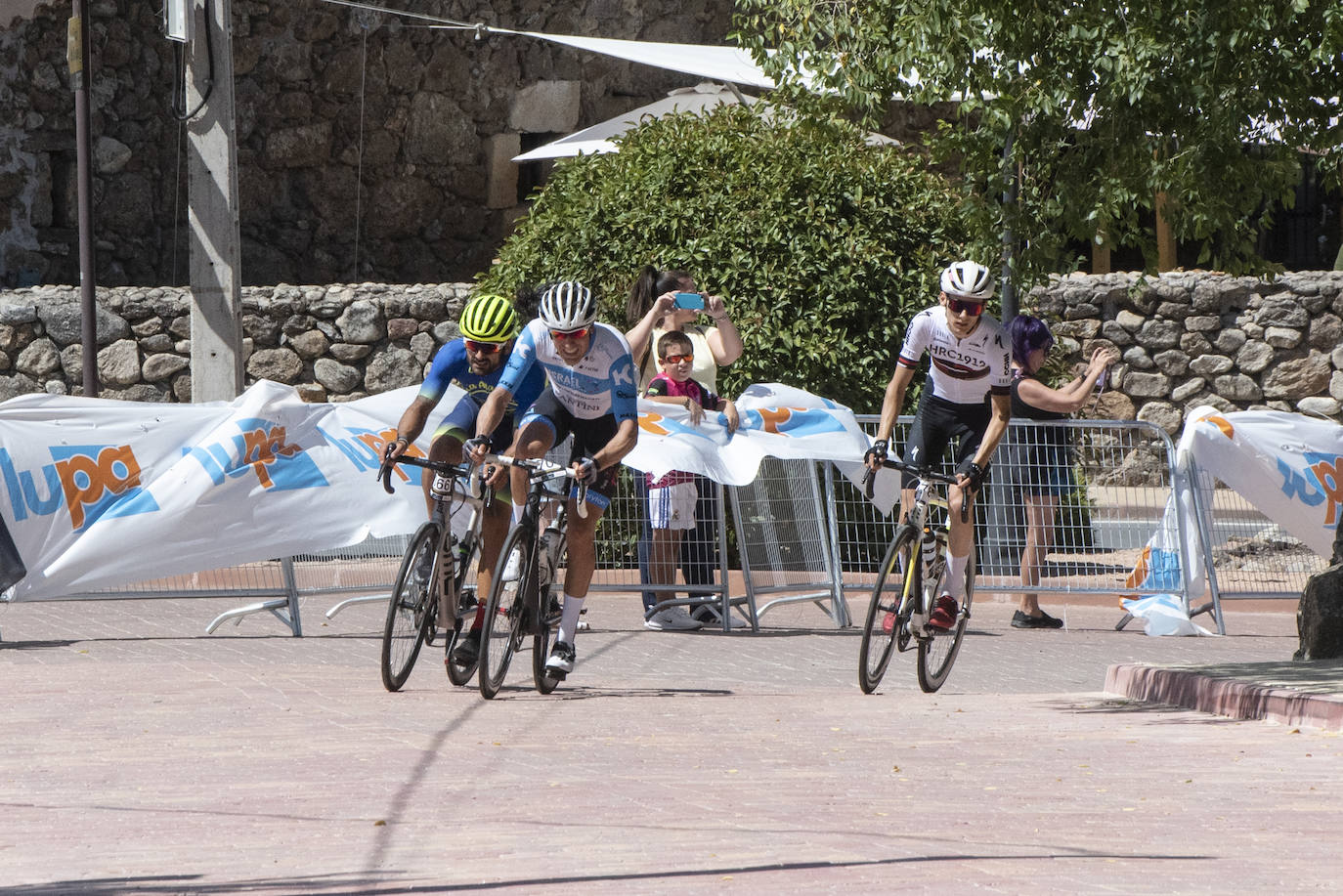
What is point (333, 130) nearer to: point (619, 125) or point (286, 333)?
point (619, 125)

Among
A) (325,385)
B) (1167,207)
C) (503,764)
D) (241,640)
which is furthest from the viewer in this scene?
(325,385)

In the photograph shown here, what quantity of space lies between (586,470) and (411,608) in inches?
40.2

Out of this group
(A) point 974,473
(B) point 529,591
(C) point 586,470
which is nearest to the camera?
(C) point 586,470

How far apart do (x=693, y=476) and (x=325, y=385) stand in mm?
6042

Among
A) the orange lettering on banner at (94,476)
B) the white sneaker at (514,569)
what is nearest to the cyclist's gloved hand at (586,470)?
the white sneaker at (514,569)

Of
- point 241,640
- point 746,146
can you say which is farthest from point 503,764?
point 746,146

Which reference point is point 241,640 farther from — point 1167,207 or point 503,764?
point 1167,207

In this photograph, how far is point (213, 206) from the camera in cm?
1266

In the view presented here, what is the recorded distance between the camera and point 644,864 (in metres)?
4.68

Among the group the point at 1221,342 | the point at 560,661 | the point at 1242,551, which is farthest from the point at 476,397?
the point at 1221,342

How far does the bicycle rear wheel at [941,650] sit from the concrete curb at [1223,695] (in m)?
0.76

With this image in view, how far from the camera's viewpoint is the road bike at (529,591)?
7.73m

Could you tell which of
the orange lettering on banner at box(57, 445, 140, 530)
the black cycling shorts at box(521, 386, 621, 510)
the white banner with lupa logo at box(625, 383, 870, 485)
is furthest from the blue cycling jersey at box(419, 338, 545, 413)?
the orange lettering on banner at box(57, 445, 140, 530)

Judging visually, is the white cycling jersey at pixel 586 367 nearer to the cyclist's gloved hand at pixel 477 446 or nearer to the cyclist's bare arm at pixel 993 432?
the cyclist's gloved hand at pixel 477 446
